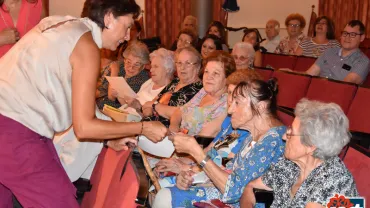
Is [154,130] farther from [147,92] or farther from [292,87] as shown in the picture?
[292,87]

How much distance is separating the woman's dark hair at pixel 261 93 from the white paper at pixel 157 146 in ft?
1.55

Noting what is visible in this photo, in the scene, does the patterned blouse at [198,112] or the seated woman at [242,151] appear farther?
the patterned blouse at [198,112]

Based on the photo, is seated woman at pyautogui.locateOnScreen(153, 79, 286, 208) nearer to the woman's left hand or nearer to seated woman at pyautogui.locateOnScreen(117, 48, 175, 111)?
the woman's left hand

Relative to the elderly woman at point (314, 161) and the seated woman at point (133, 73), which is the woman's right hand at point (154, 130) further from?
the seated woman at point (133, 73)

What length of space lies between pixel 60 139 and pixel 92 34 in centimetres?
67

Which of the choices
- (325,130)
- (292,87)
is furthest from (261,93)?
(292,87)

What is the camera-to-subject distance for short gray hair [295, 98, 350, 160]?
6.35ft

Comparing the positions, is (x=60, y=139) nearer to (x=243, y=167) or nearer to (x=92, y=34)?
→ (x=92, y=34)

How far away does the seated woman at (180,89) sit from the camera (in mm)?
3986

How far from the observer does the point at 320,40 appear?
658 cm

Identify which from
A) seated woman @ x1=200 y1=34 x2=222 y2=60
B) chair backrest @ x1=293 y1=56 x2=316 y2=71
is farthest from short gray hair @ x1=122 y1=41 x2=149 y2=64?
chair backrest @ x1=293 y1=56 x2=316 y2=71

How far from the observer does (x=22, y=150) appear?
2217 mm

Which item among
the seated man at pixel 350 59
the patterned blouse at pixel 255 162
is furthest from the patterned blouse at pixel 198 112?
the seated man at pixel 350 59

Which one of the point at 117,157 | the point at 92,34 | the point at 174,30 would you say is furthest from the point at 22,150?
the point at 174,30
